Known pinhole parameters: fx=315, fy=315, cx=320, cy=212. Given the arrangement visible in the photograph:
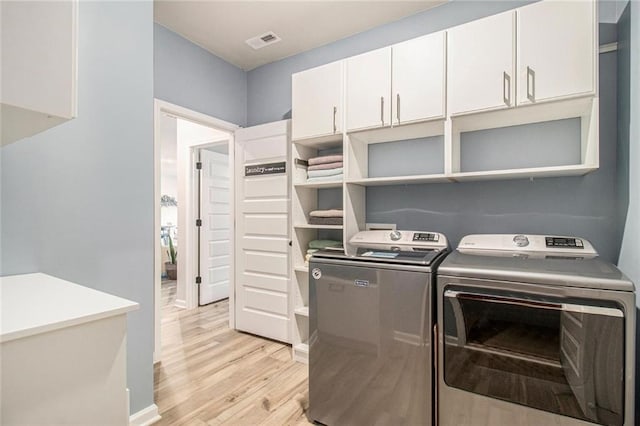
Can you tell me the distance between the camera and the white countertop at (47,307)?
0.79m

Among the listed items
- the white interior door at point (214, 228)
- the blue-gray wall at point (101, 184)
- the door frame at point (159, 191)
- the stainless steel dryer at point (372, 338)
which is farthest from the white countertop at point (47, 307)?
the white interior door at point (214, 228)

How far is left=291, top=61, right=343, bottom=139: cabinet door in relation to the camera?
7.56 feet

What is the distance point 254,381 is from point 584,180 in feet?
8.33

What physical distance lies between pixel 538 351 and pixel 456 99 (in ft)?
4.53

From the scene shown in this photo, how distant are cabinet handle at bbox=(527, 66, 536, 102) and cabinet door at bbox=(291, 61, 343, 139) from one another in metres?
1.13

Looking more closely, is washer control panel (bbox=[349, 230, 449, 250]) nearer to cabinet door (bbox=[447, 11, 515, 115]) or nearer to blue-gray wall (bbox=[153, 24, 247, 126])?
cabinet door (bbox=[447, 11, 515, 115])

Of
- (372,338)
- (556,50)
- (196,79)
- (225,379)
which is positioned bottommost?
(225,379)

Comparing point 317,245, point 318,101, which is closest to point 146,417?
point 317,245

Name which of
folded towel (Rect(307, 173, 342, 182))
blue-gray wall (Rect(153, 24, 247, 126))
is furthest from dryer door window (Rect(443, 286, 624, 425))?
blue-gray wall (Rect(153, 24, 247, 126))

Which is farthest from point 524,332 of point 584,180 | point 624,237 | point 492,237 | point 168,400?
point 168,400

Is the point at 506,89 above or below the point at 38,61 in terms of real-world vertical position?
above

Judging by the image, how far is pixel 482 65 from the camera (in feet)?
5.91

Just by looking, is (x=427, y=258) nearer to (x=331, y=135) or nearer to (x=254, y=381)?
(x=331, y=135)

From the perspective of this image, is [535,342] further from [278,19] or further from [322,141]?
[278,19]
